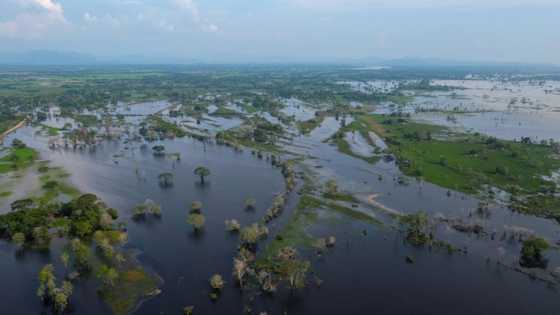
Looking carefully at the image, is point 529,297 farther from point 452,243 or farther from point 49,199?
point 49,199

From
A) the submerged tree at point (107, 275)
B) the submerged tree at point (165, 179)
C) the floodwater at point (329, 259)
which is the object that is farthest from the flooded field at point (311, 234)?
the submerged tree at point (107, 275)

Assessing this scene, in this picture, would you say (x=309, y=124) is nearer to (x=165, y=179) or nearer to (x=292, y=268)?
(x=165, y=179)

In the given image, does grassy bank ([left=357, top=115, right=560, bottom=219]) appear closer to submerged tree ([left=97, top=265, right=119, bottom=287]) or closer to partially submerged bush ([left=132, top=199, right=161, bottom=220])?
partially submerged bush ([left=132, top=199, right=161, bottom=220])

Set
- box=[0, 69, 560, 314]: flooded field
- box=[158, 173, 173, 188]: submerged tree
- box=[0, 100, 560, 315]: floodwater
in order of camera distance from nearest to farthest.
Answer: box=[0, 100, 560, 315]: floodwater < box=[0, 69, 560, 314]: flooded field < box=[158, 173, 173, 188]: submerged tree

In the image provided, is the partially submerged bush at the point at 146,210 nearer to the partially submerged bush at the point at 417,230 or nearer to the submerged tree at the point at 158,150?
the submerged tree at the point at 158,150

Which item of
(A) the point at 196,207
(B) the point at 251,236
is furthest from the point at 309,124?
(B) the point at 251,236

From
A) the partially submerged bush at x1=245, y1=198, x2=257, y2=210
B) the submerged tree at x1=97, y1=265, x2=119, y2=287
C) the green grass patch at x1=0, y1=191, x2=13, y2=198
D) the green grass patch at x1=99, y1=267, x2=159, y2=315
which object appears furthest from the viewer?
the green grass patch at x1=0, y1=191, x2=13, y2=198

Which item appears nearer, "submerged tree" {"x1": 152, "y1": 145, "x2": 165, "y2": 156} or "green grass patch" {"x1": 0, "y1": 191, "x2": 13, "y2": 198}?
"green grass patch" {"x1": 0, "y1": 191, "x2": 13, "y2": 198}

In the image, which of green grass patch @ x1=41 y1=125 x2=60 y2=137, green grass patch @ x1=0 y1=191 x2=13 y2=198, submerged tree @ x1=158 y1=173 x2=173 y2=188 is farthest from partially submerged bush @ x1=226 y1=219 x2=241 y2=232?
green grass patch @ x1=41 y1=125 x2=60 y2=137

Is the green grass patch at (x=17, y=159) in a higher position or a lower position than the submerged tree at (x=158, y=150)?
lower
